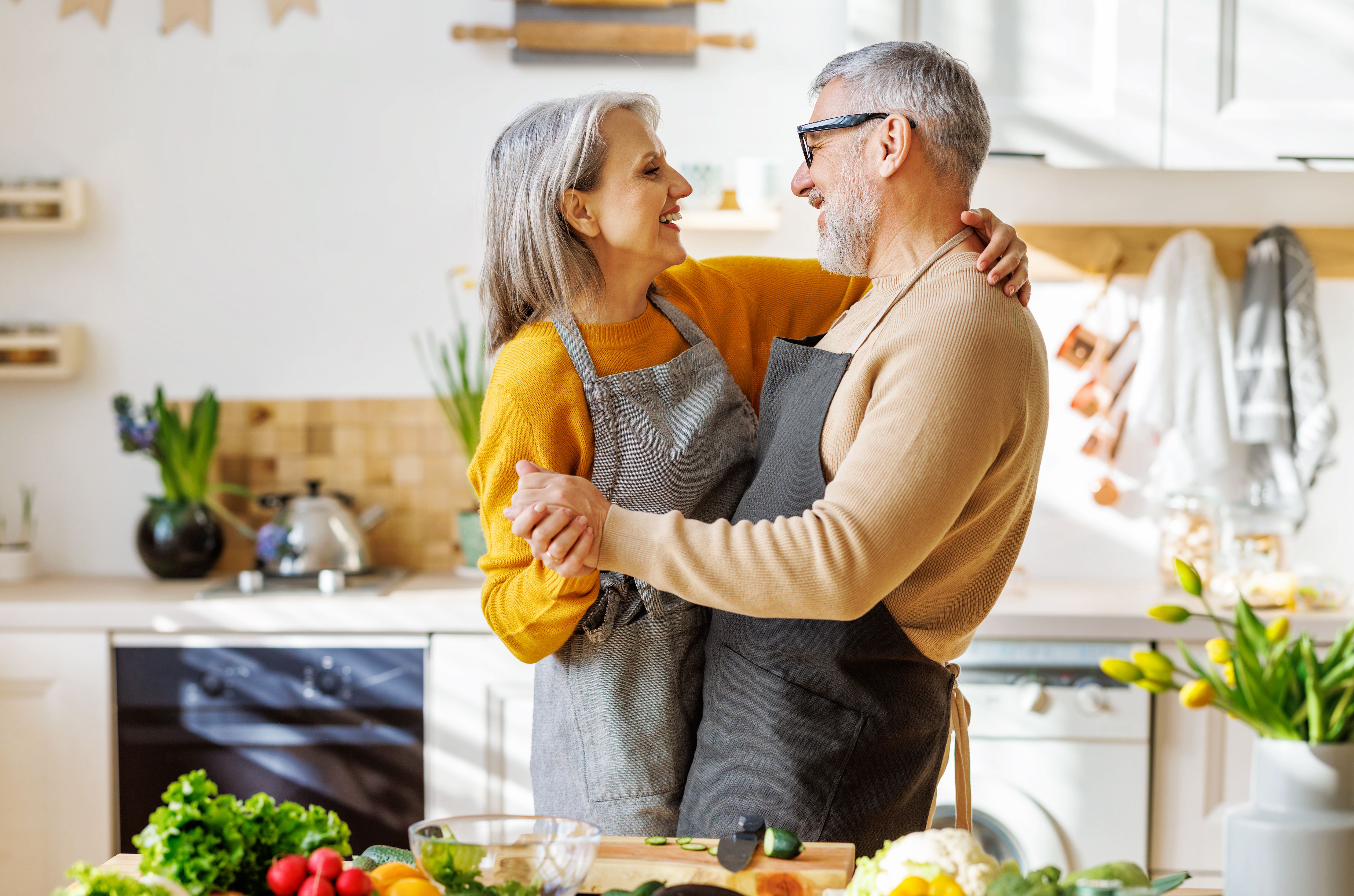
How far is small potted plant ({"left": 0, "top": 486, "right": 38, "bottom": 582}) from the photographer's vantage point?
2.72m

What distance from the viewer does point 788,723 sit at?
1.27m

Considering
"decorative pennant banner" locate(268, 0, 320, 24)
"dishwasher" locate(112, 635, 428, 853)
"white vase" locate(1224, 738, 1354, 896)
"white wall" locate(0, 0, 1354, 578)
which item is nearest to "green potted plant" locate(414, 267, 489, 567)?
"white wall" locate(0, 0, 1354, 578)

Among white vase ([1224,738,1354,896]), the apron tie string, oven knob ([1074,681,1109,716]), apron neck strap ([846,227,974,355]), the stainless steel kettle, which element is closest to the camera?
white vase ([1224,738,1354,896])

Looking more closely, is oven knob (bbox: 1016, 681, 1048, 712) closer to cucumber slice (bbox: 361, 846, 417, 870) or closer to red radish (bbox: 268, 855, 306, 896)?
cucumber slice (bbox: 361, 846, 417, 870)

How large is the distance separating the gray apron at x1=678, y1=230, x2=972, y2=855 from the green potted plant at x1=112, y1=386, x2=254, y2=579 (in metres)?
1.81

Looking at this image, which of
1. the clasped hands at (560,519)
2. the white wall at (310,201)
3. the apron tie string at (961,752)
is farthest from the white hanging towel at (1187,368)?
the clasped hands at (560,519)

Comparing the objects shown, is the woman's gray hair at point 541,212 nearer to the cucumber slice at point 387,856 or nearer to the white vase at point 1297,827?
the cucumber slice at point 387,856

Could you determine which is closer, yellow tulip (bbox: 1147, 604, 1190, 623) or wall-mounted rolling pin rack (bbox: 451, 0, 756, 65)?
yellow tulip (bbox: 1147, 604, 1190, 623)

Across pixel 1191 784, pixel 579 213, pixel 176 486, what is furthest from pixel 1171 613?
pixel 176 486

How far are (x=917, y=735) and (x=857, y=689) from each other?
116mm

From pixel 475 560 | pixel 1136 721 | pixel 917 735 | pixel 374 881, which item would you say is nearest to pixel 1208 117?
pixel 1136 721

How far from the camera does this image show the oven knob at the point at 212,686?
2344mm

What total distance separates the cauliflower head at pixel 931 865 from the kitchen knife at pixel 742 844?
0.11m

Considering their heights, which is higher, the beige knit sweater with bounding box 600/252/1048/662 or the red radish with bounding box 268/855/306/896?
the beige knit sweater with bounding box 600/252/1048/662
